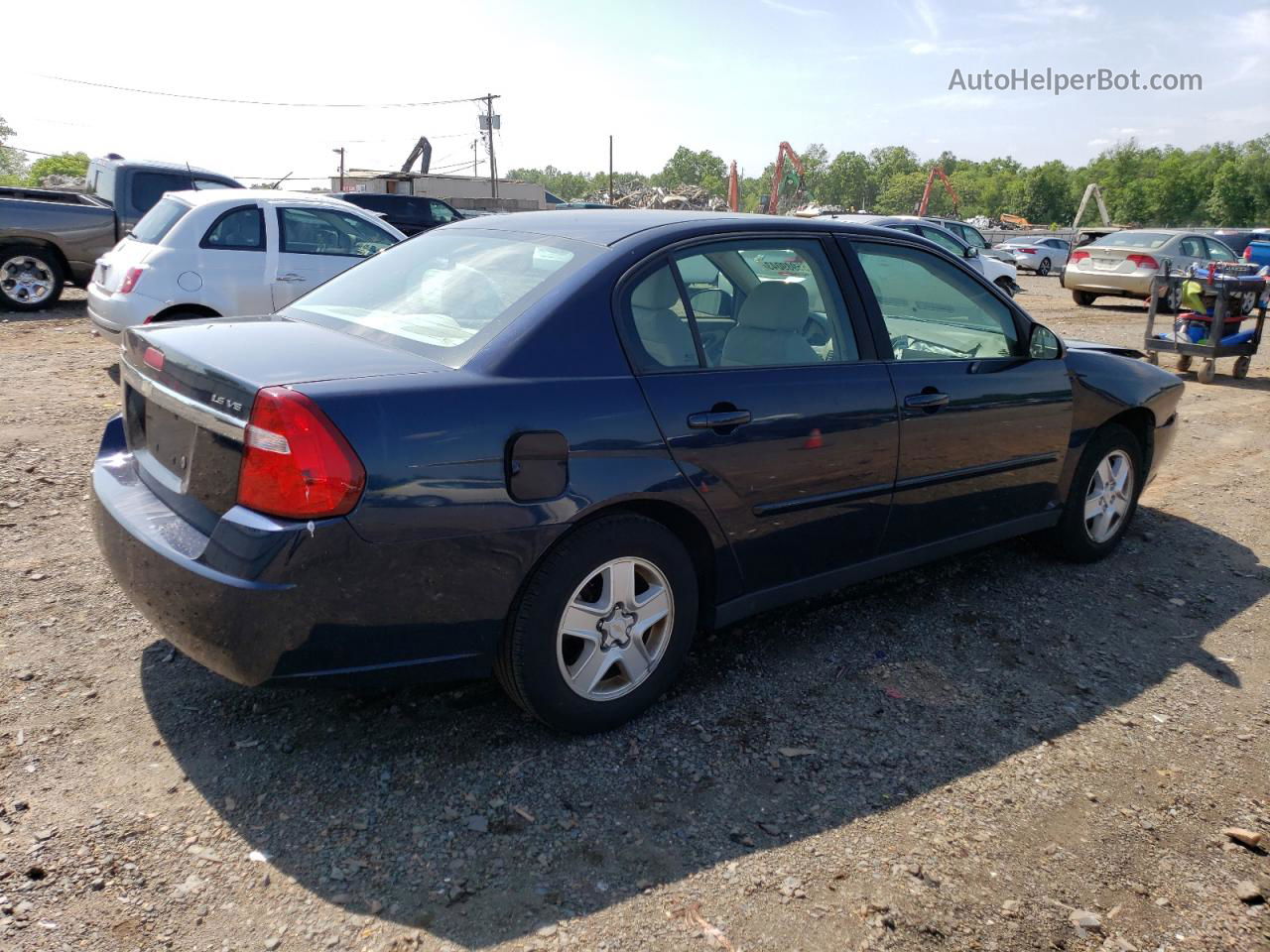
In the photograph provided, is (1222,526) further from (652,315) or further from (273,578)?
(273,578)

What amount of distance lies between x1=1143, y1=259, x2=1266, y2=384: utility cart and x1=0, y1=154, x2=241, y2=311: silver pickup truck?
40.5 feet

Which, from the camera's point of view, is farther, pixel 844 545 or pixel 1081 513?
pixel 1081 513

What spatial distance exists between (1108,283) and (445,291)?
1764 cm

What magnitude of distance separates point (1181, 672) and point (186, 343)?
3880 mm

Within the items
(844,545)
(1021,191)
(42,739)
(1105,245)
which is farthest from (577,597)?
(1021,191)

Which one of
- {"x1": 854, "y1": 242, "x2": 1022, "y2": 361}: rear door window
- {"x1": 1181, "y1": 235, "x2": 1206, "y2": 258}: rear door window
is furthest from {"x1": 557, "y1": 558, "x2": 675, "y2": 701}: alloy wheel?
{"x1": 1181, "y1": 235, "x2": 1206, "y2": 258}: rear door window

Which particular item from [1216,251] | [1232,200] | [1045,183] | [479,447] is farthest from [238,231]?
[1045,183]

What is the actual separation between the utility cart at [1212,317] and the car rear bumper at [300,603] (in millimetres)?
10448

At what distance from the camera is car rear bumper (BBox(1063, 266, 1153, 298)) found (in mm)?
17781

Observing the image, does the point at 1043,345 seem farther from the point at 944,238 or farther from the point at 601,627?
the point at 944,238

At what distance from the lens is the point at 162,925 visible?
7.66 ft

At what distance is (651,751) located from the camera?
3189 millimetres

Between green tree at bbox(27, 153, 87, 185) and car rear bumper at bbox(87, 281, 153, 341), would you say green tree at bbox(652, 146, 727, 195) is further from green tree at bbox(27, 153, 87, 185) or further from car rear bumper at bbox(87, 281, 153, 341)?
car rear bumper at bbox(87, 281, 153, 341)

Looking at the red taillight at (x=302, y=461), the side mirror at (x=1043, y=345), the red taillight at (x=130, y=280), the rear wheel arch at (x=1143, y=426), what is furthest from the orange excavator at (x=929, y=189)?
the red taillight at (x=302, y=461)
